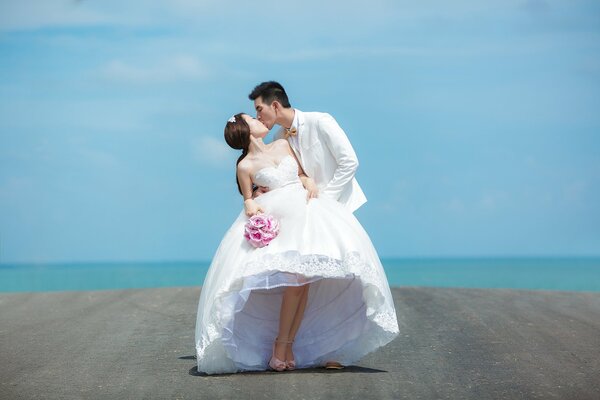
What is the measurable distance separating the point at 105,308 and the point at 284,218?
5.32 meters

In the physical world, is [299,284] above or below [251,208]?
below

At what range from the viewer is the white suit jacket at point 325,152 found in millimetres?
7938

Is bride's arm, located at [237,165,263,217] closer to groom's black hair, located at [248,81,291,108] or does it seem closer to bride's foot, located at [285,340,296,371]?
groom's black hair, located at [248,81,291,108]

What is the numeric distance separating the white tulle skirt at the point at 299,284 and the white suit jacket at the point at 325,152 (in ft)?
0.83

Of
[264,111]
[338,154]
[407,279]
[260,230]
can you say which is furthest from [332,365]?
[407,279]

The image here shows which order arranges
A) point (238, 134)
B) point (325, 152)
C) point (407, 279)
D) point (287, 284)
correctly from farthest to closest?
point (407, 279) → point (325, 152) → point (238, 134) → point (287, 284)

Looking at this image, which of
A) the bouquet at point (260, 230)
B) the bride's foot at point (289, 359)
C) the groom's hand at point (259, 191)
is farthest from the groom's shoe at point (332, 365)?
the groom's hand at point (259, 191)

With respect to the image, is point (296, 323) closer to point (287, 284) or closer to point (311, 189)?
point (287, 284)

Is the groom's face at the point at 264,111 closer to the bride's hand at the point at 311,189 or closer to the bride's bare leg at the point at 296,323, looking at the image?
the bride's hand at the point at 311,189

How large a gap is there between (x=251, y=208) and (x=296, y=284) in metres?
0.67

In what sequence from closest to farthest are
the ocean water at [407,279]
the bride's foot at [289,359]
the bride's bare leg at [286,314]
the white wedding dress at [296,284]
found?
the white wedding dress at [296,284]
the bride's bare leg at [286,314]
the bride's foot at [289,359]
the ocean water at [407,279]

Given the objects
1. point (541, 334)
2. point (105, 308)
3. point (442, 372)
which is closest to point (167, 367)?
point (442, 372)

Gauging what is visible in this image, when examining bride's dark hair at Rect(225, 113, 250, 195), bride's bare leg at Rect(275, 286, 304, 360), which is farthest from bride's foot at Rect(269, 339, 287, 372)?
bride's dark hair at Rect(225, 113, 250, 195)

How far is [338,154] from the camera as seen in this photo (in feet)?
26.0
